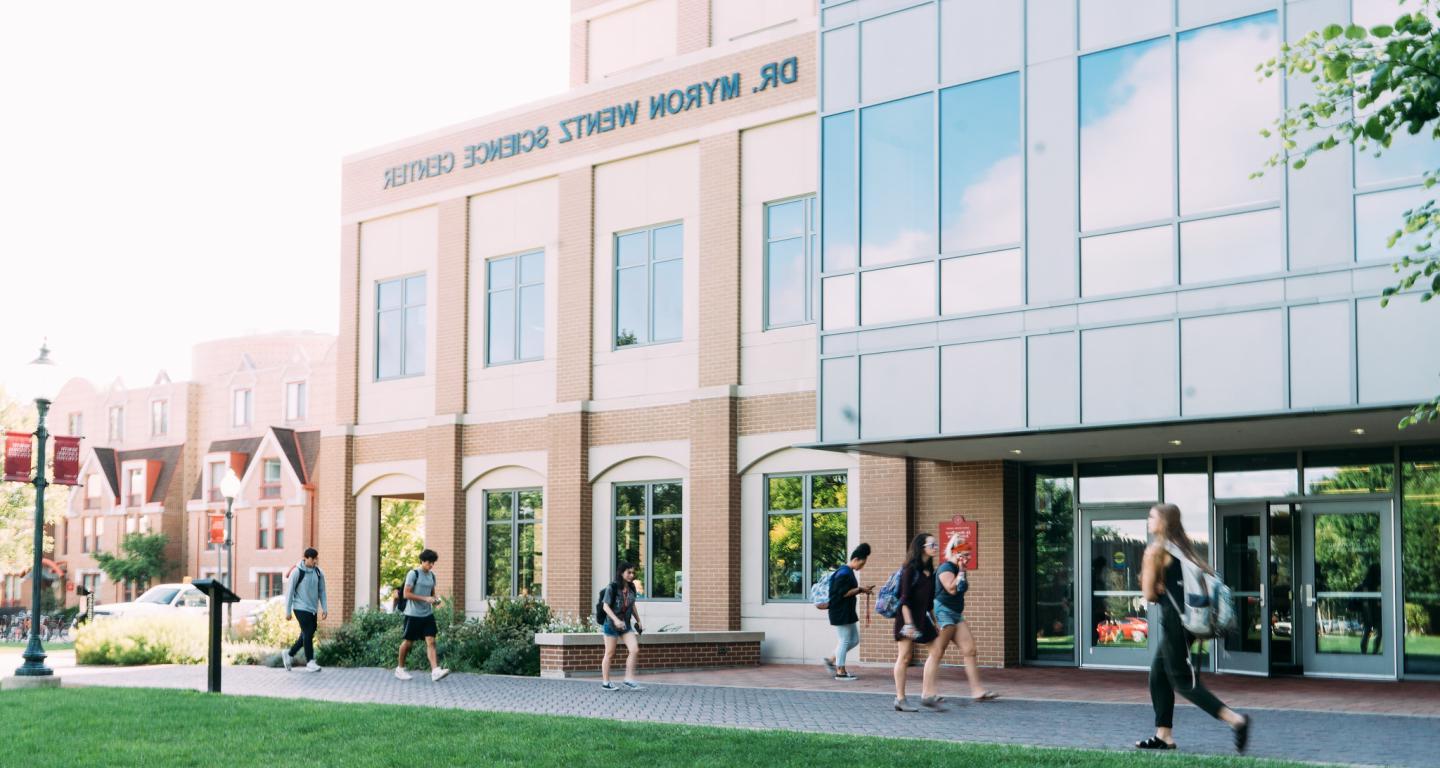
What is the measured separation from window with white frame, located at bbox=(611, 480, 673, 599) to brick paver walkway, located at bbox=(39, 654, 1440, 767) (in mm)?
5309

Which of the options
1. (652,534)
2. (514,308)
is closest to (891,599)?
(652,534)

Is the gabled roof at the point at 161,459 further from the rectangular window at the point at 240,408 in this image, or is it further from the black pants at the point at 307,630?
the black pants at the point at 307,630

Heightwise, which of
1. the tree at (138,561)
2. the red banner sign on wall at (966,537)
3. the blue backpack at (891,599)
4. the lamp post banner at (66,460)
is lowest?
the tree at (138,561)

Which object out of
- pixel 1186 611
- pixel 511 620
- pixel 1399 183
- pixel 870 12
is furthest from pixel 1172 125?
pixel 511 620

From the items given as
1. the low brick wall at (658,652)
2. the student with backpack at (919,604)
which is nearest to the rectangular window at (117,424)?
the low brick wall at (658,652)

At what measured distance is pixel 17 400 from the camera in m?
51.8

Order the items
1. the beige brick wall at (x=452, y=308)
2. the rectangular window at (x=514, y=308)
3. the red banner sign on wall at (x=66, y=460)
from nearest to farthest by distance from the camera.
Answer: the red banner sign on wall at (x=66, y=460) → the rectangular window at (x=514, y=308) → the beige brick wall at (x=452, y=308)

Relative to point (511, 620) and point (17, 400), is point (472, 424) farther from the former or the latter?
point (17, 400)

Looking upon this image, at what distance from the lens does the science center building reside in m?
15.9

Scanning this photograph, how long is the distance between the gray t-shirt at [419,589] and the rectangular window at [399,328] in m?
10.5

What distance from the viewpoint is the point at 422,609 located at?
19.0 meters

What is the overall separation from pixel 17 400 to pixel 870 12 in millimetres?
41743

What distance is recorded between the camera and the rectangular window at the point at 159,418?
Answer: 68.3m

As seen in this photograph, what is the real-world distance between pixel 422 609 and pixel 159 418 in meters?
54.3
